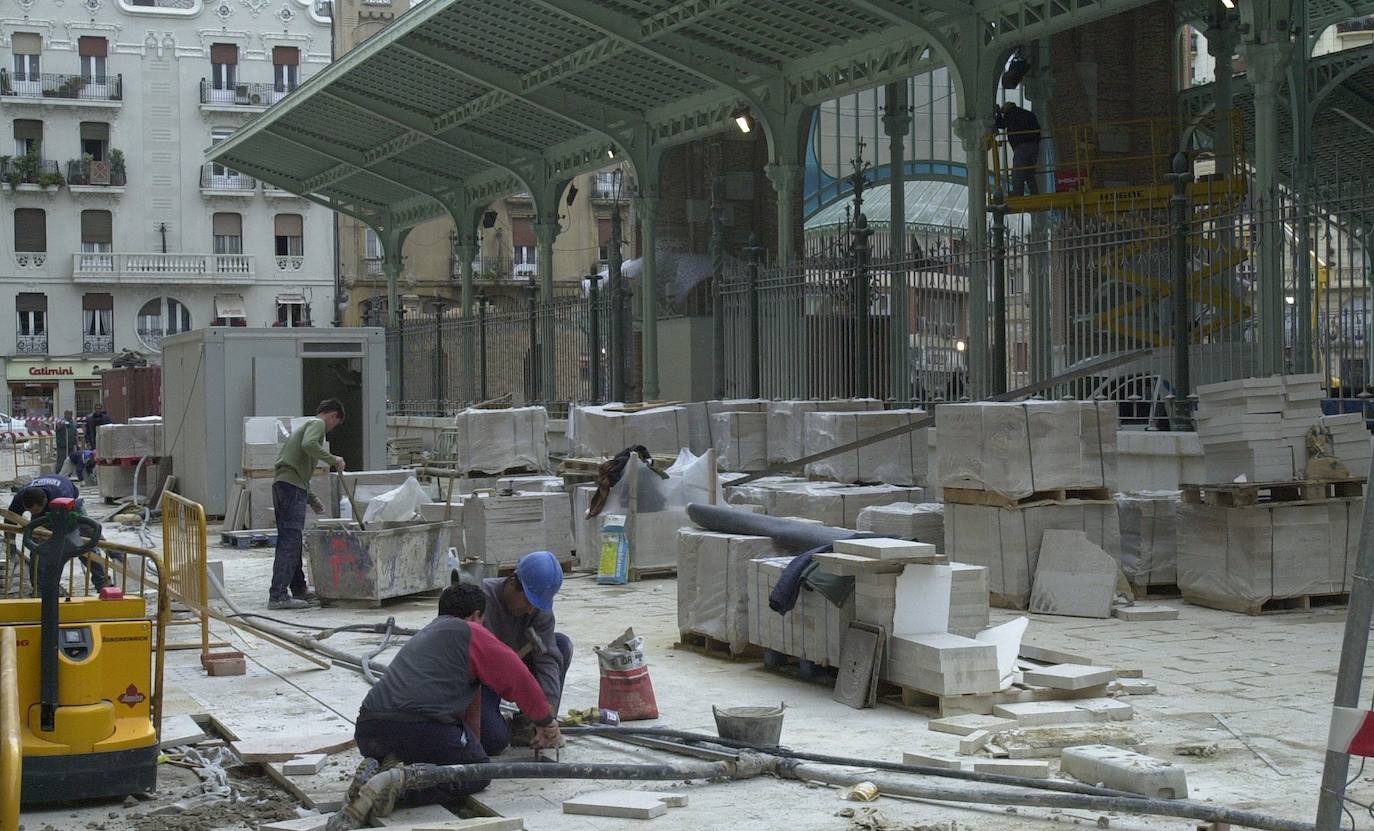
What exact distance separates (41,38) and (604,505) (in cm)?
5500

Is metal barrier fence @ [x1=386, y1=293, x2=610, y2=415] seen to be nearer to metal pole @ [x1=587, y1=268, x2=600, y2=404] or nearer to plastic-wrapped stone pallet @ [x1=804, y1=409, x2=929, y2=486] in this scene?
metal pole @ [x1=587, y1=268, x2=600, y2=404]

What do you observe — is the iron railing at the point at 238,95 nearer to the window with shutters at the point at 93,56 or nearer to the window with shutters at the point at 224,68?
the window with shutters at the point at 224,68

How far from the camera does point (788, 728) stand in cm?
870

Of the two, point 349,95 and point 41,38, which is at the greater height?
point 41,38

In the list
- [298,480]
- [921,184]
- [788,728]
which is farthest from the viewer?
[921,184]

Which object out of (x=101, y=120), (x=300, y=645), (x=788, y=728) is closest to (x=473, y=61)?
(x=300, y=645)

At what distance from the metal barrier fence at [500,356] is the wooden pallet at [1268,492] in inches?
567

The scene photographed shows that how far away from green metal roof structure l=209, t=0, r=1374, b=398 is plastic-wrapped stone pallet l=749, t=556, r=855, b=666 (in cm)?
876

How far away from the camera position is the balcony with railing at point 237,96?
211 feet

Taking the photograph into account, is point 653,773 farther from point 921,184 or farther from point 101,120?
point 101,120

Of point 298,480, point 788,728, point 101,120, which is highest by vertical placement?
point 101,120

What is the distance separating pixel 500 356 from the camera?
31219mm

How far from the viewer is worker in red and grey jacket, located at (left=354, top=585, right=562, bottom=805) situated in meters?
7.18

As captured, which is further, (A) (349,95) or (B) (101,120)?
(B) (101,120)
